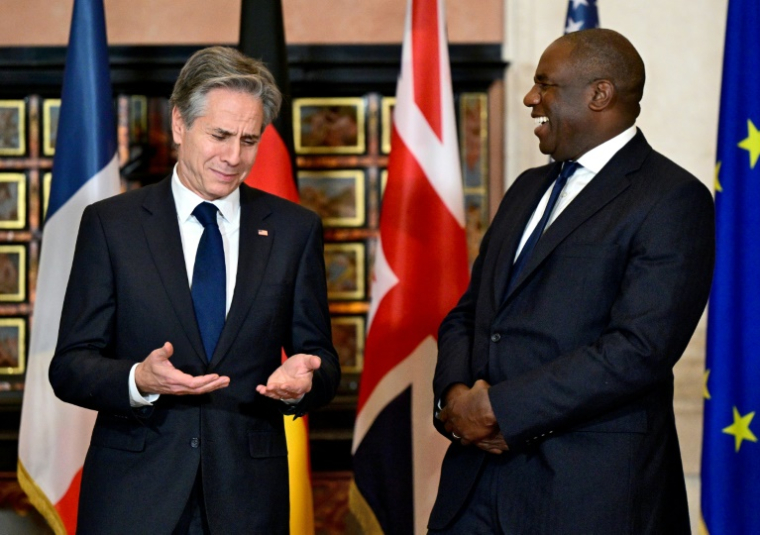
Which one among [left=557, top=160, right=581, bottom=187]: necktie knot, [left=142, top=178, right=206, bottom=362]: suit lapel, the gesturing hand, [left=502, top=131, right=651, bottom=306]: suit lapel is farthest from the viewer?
[left=557, top=160, right=581, bottom=187]: necktie knot

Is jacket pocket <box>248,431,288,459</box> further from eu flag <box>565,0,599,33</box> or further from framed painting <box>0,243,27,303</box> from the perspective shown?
framed painting <box>0,243,27,303</box>

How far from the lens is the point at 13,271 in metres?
4.55

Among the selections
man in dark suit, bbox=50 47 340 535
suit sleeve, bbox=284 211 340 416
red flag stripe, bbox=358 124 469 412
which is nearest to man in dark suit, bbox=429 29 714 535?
suit sleeve, bbox=284 211 340 416

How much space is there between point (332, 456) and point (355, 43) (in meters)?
1.87

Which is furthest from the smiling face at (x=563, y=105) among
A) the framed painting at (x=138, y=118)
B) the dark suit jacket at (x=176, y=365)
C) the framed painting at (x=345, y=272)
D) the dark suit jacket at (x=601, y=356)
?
the framed painting at (x=138, y=118)

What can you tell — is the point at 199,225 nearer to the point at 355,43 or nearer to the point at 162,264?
the point at 162,264

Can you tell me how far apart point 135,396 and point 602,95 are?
129 centimetres

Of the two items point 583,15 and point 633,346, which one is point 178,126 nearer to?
point 633,346

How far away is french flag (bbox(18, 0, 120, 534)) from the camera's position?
360 centimetres

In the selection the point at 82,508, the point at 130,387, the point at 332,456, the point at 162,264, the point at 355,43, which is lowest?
the point at 332,456

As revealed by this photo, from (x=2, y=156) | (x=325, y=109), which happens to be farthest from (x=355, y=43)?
(x=2, y=156)

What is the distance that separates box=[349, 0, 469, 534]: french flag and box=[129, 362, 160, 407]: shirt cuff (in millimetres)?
1647

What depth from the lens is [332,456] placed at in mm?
4453

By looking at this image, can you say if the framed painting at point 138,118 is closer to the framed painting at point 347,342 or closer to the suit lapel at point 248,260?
the framed painting at point 347,342
